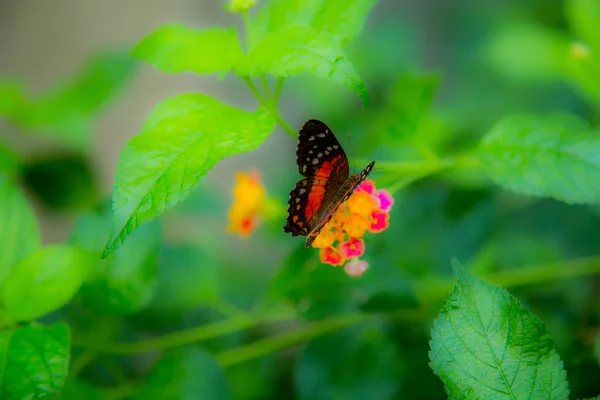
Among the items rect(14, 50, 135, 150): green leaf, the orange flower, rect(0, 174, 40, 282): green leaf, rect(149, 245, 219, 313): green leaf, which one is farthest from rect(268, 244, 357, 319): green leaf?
rect(14, 50, 135, 150): green leaf

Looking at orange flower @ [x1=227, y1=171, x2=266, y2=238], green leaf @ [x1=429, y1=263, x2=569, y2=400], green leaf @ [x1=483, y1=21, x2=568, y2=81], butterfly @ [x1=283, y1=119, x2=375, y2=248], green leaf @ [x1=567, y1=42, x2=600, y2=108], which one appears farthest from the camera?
green leaf @ [x1=483, y1=21, x2=568, y2=81]

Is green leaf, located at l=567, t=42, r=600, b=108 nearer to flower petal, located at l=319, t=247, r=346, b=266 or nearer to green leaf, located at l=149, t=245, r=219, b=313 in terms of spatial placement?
flower petal, located at l=319, t=247, r=346, b=266

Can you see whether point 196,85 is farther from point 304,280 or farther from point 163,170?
point 163,170

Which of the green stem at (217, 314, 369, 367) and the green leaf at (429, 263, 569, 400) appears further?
the green stem at (217, 314, 369, 367)

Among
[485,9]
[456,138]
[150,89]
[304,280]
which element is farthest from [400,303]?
[485,9]

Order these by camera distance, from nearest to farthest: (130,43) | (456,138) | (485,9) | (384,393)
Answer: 1. (384,393)
2. (456,138)
3. (130,43)
4. (485,9)
